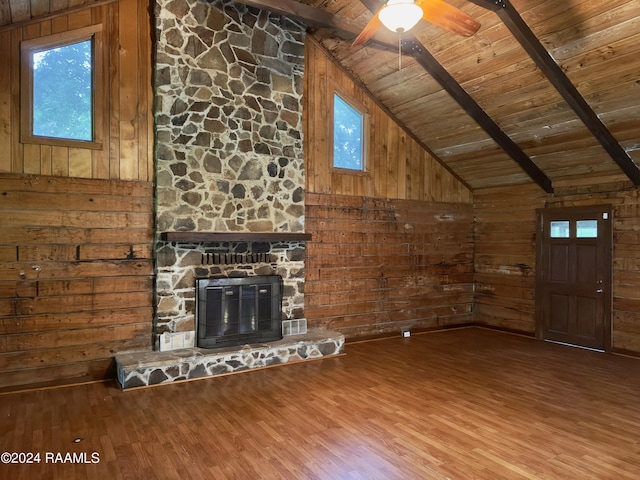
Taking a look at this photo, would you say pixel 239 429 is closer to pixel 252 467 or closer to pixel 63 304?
pixel 252 467

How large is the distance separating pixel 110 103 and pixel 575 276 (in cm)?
645

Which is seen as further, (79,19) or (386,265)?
(386,265)

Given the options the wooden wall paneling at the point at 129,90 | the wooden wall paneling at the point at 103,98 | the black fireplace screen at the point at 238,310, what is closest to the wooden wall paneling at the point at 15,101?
the wooden wall paneling at the point at 103,98

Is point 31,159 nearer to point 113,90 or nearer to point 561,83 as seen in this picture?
point 113,90

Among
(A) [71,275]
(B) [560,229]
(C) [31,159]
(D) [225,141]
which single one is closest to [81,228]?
(A) [71,275]

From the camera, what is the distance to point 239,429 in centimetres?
344

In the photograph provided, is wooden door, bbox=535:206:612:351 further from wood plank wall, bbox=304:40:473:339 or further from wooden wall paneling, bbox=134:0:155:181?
wooden wall paneling, bbox=134:0:155:181

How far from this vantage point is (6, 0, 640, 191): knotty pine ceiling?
4188 mm

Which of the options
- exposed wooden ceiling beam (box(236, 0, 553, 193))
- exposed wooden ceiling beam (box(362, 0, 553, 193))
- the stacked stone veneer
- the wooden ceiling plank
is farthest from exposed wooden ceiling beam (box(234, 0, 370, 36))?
the wooden ceiling plank

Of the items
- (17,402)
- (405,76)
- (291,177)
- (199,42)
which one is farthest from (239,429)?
(405,76)

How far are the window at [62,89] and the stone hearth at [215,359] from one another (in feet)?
7.66

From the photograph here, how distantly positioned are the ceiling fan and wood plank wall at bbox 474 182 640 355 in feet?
12.7

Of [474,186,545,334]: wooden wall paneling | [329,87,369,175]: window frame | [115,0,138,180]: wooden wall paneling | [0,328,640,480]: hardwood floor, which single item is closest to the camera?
[0,328,640,480]: hardwood floor

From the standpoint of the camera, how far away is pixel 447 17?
334 centimetres
